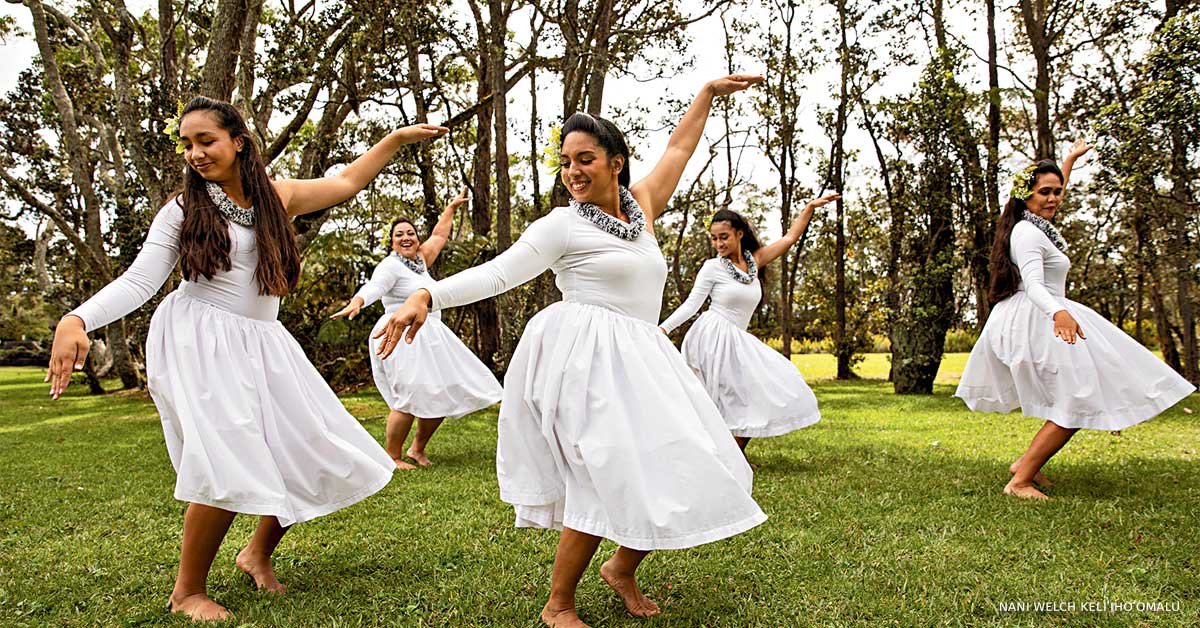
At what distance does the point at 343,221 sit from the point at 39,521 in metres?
14.4

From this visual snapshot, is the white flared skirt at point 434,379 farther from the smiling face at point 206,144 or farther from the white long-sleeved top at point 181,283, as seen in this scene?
the smiling face at point 206,144

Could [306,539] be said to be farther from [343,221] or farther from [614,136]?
[343,221]

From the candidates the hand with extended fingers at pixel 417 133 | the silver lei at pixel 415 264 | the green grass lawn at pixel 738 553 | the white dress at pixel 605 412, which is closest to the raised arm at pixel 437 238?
the silver lei at pixel 415 264

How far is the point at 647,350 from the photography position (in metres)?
2.90

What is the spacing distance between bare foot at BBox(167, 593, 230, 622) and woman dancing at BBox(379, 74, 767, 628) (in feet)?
4.14

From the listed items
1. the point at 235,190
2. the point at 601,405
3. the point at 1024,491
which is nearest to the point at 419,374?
the point at 235,190

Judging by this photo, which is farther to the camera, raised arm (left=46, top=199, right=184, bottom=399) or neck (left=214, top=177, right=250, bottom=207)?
neck (left=214, top=177, right=250, bottom=207)

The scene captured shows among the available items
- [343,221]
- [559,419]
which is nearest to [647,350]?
[559,419]

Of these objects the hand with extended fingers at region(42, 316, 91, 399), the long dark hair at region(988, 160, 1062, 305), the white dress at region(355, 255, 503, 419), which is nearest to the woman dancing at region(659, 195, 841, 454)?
the long dark hair at region(988, 160, 1062, 305)

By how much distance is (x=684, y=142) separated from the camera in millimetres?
3580

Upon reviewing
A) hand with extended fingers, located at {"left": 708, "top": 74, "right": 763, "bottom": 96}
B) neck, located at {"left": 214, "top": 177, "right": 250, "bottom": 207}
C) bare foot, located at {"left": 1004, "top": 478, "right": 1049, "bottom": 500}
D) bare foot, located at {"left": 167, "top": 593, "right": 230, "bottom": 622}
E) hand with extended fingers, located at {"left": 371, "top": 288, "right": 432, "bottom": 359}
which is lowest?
bare foot, located at {"left": 1004, "top": 478, "right": 1049, "bottom": 500}

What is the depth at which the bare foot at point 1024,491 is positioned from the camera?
496cm

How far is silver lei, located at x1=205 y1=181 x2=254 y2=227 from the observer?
10.5 feet

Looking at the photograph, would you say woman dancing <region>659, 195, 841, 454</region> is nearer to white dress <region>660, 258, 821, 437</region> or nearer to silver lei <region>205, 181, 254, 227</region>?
white dress <region>660, 258, 821, 437</region>
